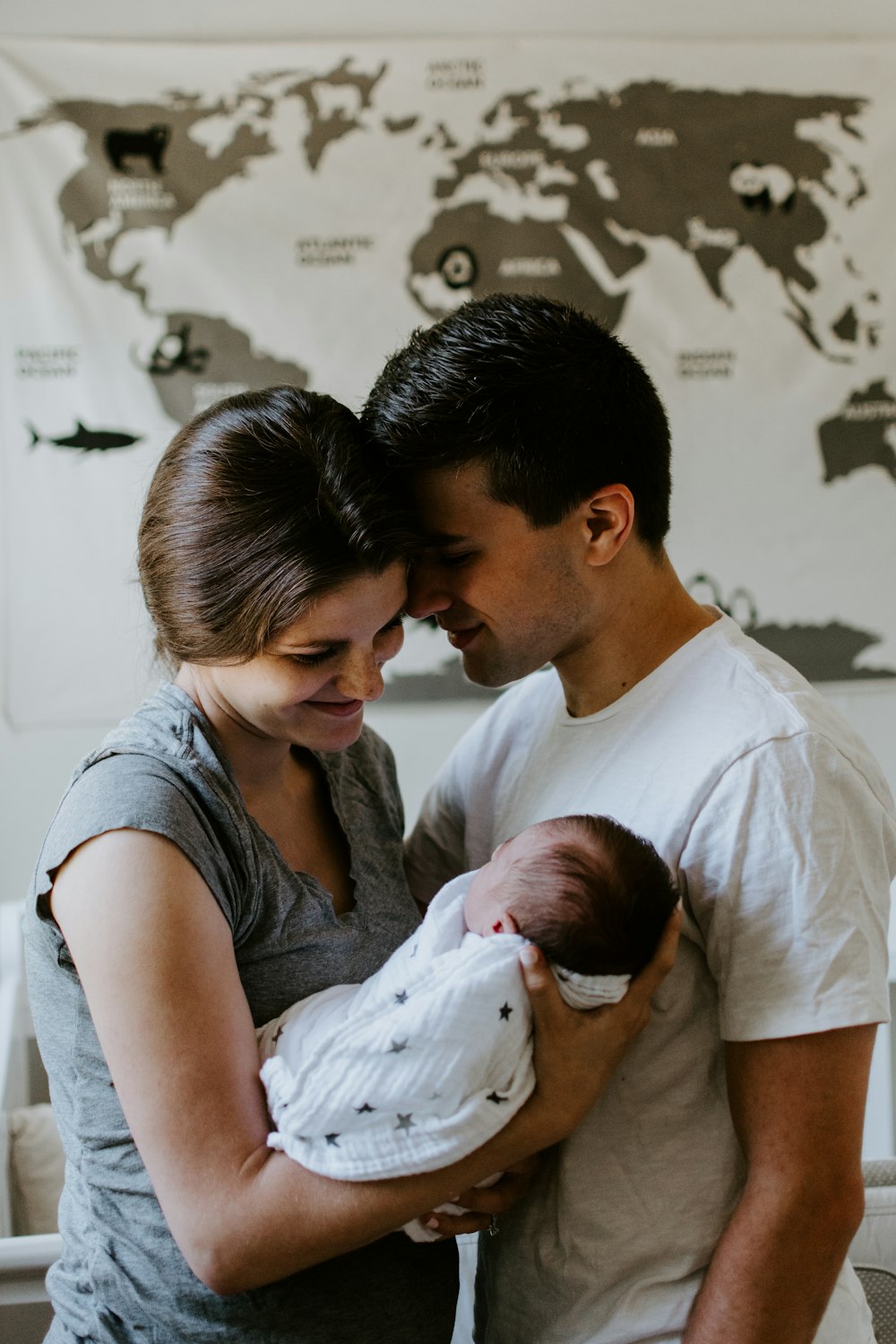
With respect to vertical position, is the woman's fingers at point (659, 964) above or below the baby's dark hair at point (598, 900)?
below

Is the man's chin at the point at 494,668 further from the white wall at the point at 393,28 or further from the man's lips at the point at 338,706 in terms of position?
the white wall at the point at 393,28

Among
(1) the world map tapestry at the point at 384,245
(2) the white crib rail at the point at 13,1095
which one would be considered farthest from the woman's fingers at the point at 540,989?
(1) the world map tapestry at the point at 384,245

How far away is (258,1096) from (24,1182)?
54.3 inches

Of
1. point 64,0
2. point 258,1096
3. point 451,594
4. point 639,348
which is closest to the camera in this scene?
point 258,1096

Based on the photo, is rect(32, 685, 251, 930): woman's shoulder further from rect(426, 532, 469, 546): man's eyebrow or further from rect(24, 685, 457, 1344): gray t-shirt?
rect(426, 532, 469, 546): man's eyebrow

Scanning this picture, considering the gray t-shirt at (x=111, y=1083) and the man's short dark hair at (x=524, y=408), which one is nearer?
the gray t-shirt at (x=111, y=1083)

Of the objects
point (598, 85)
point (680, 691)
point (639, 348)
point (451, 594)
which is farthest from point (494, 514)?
point (598, 85)

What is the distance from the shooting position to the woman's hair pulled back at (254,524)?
3.62 feet

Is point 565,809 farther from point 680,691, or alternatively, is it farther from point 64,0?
point 64,0

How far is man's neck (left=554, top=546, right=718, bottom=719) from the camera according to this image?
4.31 ft

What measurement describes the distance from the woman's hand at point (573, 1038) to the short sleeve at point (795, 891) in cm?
7

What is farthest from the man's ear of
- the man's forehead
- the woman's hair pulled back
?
the woman's hair pulled back

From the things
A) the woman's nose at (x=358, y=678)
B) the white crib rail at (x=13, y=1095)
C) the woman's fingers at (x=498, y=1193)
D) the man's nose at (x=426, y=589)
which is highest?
the man's nose at (x=426, y=589)

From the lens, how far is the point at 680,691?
4.06 ft
